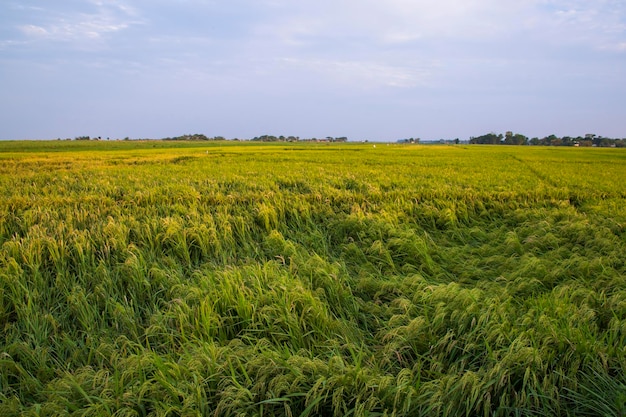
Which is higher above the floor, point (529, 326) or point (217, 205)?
point (217, 205)

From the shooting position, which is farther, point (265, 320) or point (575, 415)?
point (265, 320)

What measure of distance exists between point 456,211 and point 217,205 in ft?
17.4

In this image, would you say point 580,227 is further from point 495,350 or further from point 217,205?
point 217,205

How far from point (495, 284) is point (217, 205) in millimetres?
5471

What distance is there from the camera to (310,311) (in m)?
3.30

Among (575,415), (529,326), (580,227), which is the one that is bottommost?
(575,415)

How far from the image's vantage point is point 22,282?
3.92 m

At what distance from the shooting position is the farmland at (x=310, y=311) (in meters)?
2.26

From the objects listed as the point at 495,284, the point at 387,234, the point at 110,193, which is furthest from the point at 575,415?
the point at 110,193

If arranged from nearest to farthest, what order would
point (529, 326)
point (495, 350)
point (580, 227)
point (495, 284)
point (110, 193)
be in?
point (495, 350) < point (529, 326) < point (495, 284) < point (580, 227) < point (110, 193)

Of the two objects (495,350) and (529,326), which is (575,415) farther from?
(529,326)

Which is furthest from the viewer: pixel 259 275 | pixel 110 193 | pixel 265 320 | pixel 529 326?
pixel 110 193

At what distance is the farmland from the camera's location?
226 cm

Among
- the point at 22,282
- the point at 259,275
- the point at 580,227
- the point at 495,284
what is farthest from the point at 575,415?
the point at 22,282
